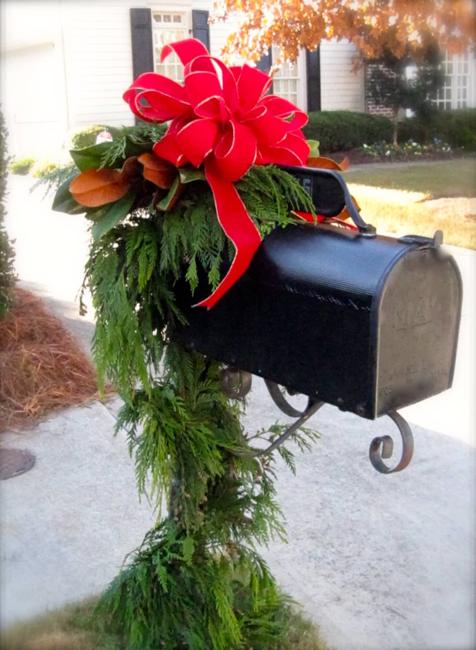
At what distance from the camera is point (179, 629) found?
1.94 metres

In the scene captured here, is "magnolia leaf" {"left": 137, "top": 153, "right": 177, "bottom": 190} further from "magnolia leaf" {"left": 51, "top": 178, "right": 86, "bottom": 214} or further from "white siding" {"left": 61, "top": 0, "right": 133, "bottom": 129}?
"white siding" {"left": 61, "top": 0, "right": 133, "bottom": 129}

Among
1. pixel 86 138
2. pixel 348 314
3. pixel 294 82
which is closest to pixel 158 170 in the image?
pixel 348 314

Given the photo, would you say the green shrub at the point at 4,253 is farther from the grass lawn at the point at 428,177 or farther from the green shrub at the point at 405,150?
the green shrub at the point at 405,150

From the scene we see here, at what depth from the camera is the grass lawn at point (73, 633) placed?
2408 millimetres

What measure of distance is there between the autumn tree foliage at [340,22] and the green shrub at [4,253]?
13.4 ft

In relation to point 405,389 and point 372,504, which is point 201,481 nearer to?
point 405,389

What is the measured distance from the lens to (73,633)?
99.4 inches

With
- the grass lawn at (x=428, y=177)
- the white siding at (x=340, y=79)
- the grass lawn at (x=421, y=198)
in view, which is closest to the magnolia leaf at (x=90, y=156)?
the grass lawn at (x=421, y=198)

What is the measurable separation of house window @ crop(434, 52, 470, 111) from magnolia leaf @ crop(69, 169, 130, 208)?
17.5 metres

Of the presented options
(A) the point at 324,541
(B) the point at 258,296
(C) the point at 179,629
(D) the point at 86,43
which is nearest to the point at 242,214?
(B) the point at 258,296

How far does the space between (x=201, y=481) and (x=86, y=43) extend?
13836mm

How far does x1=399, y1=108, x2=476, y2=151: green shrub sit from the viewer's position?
1758 cm

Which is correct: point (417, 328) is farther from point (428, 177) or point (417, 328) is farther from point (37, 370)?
point (428, 177)

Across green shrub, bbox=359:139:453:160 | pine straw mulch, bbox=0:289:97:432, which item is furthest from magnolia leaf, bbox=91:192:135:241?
green shrub, bbox=359:139:453:160
